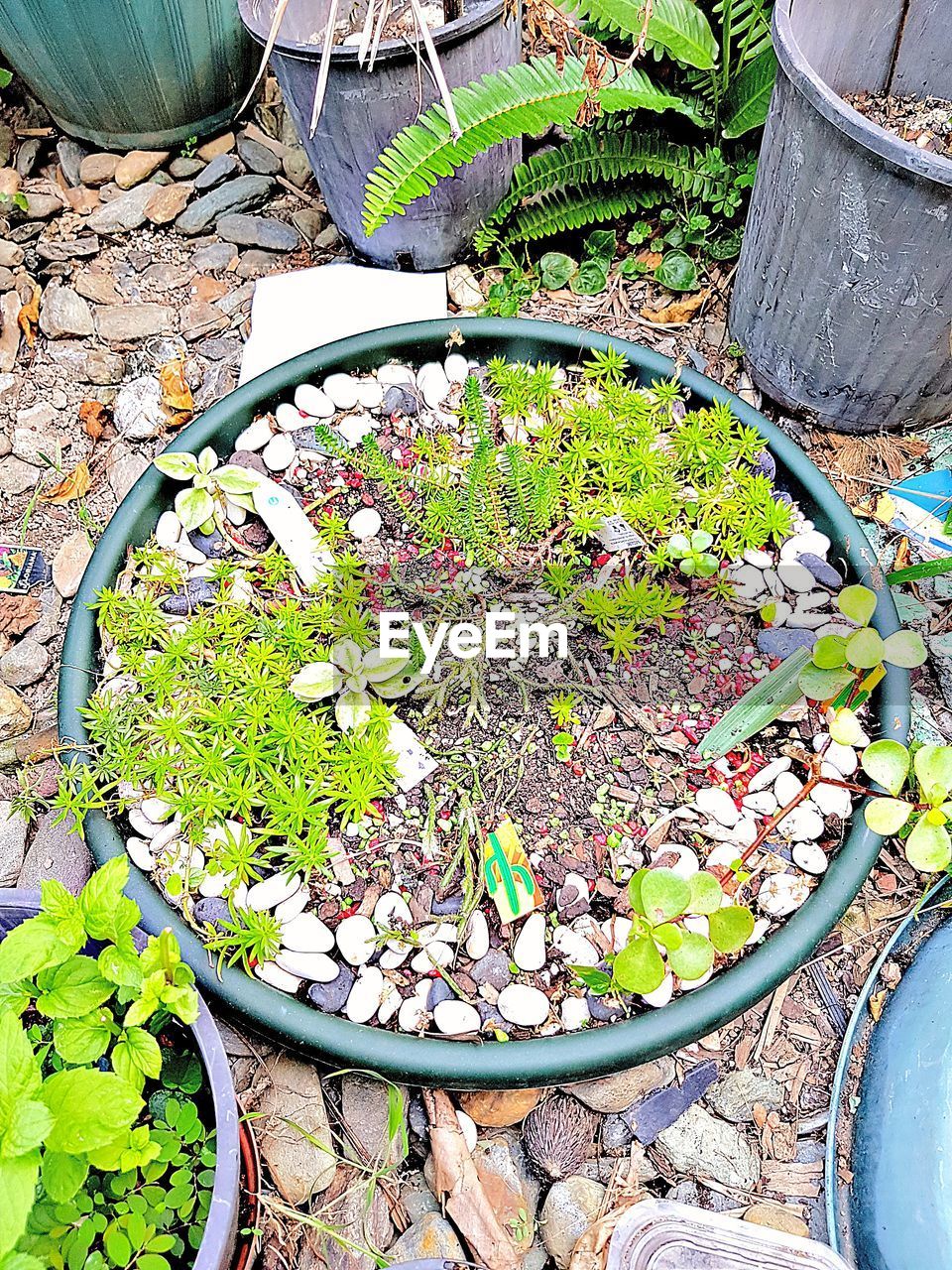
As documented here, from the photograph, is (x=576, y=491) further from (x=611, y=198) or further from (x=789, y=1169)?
(x=789, y=1169)

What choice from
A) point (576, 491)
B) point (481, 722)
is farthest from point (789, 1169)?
point (576, 491)

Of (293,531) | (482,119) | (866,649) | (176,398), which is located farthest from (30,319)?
(866,649)

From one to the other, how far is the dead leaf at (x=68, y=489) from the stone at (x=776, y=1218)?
5.23 ft

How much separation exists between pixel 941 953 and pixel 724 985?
0.28 m

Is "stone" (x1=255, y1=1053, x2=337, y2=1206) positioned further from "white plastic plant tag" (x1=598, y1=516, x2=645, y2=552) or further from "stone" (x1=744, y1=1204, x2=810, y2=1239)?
Result: "white plastic plant tag" (x1=598, y1=516, x2=645, y2=552)

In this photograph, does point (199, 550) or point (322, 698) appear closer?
point (322, 698)

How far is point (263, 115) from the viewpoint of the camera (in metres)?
2.26

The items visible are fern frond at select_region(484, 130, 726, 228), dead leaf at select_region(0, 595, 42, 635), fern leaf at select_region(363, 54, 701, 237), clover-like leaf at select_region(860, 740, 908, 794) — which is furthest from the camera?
fern frond at select_region(484, 130, 726, 228)

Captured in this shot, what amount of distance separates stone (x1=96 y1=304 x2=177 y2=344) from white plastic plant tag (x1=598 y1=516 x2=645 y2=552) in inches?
42.2

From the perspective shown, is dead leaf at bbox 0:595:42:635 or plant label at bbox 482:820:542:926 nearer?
plant label at bbox 482:820:542:926

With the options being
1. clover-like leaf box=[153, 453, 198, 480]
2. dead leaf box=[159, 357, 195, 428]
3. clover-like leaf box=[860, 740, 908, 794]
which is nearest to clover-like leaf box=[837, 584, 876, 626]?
clover-like leaf box=[860, 740, 908, 794]

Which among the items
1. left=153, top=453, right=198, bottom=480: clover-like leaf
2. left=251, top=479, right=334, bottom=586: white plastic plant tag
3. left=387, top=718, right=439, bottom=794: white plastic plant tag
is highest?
left=153, top=453, right=198, bottom=480: clover-like leaf

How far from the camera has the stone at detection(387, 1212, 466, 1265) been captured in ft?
3.61

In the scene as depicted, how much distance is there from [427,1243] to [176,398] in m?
1.47
